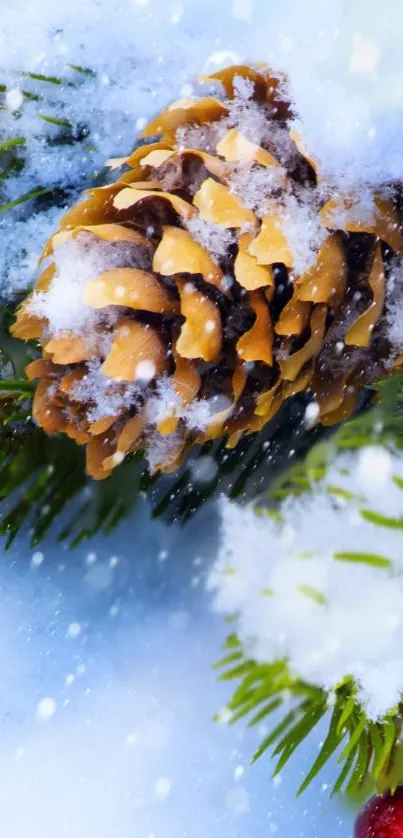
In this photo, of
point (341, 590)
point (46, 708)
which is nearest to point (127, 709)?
point (46, 708)

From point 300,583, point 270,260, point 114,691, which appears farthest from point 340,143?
point 114,691

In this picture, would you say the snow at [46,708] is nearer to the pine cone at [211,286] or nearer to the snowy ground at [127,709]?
the snowy ground at [127,709]

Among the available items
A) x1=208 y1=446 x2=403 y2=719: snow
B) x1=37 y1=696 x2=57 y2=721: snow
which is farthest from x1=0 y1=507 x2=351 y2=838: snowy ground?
x1=208 y1=446 x2=403 y2=719: snow

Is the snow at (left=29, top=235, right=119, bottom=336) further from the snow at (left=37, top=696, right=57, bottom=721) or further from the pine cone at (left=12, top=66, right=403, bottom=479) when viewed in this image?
the snow at (left=37, top=696, right=57, bottom=721)

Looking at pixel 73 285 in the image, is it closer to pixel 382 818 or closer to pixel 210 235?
pixel 210 235

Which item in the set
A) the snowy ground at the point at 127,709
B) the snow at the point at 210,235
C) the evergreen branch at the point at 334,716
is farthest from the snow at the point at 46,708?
the snow at the point at 210,235

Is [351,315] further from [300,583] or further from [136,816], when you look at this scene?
[136,816]

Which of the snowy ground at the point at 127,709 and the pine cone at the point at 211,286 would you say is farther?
the snowy ground at the point at 127,709
